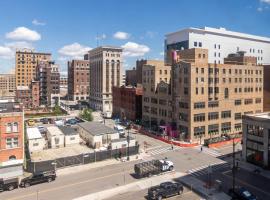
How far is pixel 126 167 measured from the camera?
52.2m

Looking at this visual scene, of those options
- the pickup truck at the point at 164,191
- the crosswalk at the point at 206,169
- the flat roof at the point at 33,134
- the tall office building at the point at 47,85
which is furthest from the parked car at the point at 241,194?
the tall office building at the point at 47,85

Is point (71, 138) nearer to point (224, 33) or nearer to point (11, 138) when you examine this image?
point (11, 138)

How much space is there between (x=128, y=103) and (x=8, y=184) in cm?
7104

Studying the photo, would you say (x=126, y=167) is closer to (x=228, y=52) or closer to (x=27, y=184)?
(x=27, y=184)

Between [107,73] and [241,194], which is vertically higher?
[107,73]

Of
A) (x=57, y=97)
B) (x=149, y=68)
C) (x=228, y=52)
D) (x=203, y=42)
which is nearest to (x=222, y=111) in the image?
(x=149, y=68)

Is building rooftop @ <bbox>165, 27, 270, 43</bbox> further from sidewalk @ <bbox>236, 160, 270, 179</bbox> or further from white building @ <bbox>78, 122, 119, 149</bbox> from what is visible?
sidewalk @ <bbox>236, 160, 270, 179</bbox>

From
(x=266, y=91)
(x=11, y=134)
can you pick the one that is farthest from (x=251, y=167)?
(x=266, y=91)

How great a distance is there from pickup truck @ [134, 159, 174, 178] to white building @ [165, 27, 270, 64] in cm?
7339

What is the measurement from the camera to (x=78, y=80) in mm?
179375

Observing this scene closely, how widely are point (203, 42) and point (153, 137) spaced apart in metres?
59.5

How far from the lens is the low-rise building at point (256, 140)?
50156 mm

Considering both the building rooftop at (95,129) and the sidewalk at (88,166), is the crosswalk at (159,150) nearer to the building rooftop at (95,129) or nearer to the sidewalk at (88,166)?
the sidewalk at (88,166)

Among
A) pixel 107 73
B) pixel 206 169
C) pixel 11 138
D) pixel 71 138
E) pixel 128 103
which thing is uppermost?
pixel 107 73
